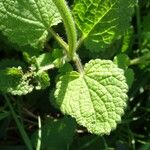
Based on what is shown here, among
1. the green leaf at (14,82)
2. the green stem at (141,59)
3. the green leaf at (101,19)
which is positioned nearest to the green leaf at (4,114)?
the green leaf at (14,82)

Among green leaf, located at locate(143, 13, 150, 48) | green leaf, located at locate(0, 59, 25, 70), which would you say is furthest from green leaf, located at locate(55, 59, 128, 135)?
green leaf, located at locate(143, 13, 150, 48)

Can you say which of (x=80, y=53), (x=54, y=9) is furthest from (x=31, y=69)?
(x=80, y=53)

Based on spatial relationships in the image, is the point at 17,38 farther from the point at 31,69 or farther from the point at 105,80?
the point at 105,80

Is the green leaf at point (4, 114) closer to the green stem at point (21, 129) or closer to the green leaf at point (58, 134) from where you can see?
the green stem at point (21, 129)

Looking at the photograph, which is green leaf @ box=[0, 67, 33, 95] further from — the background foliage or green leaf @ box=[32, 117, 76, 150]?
green leaf @ box=[32, 117, 76, 150]

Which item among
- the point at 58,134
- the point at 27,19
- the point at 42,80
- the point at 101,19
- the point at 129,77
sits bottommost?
the point at 58,134

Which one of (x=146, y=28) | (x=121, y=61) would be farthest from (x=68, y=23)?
(x=146, y=28)

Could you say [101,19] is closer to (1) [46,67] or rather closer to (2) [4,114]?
(1) [46,67]
